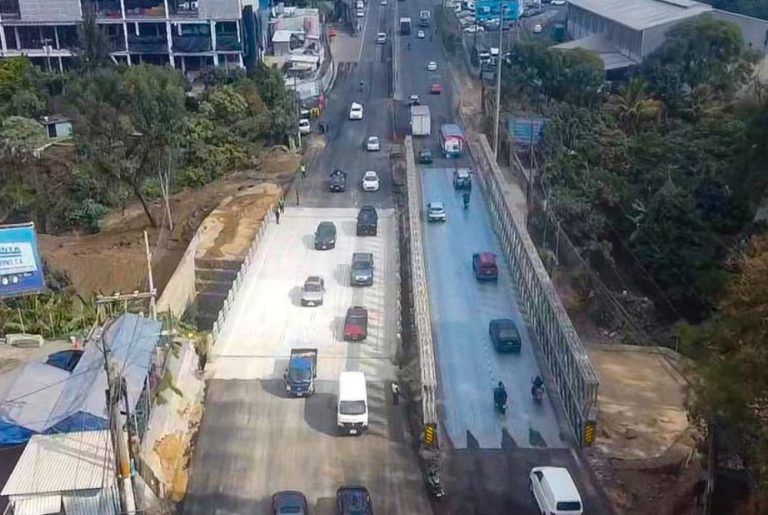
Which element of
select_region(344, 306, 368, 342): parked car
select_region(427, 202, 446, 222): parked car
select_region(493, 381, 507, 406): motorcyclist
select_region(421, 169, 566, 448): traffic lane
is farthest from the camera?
select_region(427, 202, 446, 222): parked car

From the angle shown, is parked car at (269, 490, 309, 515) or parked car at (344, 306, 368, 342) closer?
parked car at (269, 490, 309, 515)

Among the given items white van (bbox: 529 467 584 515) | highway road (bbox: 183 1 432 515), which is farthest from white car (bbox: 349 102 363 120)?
white van (bbox: 529 467 584 515)

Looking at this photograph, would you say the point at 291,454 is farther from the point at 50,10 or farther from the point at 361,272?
the point at 50,10

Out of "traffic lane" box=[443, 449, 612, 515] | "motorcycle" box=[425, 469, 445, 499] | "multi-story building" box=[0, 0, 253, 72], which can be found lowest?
"traffic lane" box=[443, 449, 612, 515]

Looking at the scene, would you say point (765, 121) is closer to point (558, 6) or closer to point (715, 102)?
point (715, 102)

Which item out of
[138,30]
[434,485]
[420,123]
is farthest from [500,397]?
[138,30]

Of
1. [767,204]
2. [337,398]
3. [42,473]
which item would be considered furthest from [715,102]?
[42,473]

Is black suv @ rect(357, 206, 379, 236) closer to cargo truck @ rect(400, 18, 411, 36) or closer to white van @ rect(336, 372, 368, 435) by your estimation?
white van @ rect(336, 372, 368, 435)
